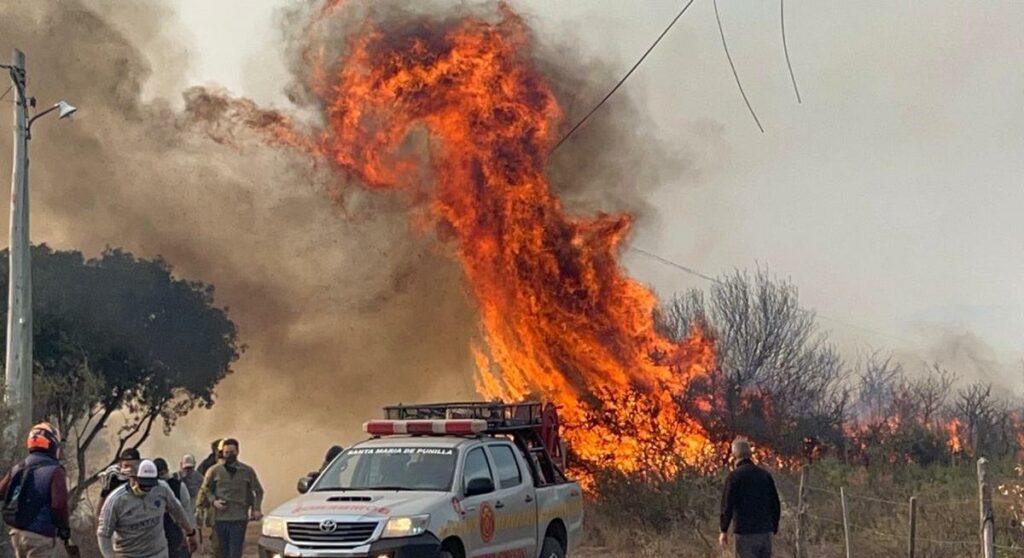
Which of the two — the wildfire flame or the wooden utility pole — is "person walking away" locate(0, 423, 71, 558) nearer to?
the wooden utility pole

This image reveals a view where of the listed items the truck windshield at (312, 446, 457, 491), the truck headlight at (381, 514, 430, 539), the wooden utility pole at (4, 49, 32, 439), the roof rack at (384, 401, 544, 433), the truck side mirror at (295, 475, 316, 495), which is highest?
the wooden utility pole at (4, 49, 32, 439)

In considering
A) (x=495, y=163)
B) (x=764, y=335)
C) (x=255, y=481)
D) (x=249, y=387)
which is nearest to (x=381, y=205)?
(x=495, y=163)

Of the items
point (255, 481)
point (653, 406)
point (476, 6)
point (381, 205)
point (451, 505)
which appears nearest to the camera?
point (451, 505)

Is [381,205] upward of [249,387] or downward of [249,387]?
upward

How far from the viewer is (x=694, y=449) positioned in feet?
64.8

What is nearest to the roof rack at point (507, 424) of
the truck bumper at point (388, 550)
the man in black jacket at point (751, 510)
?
the truck bumper at point (388, 550)

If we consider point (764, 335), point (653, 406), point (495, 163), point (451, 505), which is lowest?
point (451, 505)

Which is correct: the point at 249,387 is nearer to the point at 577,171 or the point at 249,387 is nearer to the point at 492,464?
the point at 577,171

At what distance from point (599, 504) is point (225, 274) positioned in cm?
1482

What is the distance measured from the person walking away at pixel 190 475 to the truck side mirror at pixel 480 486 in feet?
14.7

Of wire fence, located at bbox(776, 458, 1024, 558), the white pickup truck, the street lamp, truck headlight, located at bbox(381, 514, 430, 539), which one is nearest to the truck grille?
the white pickup truck

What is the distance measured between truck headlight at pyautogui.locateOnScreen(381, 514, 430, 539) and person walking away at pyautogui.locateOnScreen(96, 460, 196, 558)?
1909 mm

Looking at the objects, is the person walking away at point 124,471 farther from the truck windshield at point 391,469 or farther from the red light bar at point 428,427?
the red light bar at point 428,427

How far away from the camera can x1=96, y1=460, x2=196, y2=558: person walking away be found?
28.8 feet
